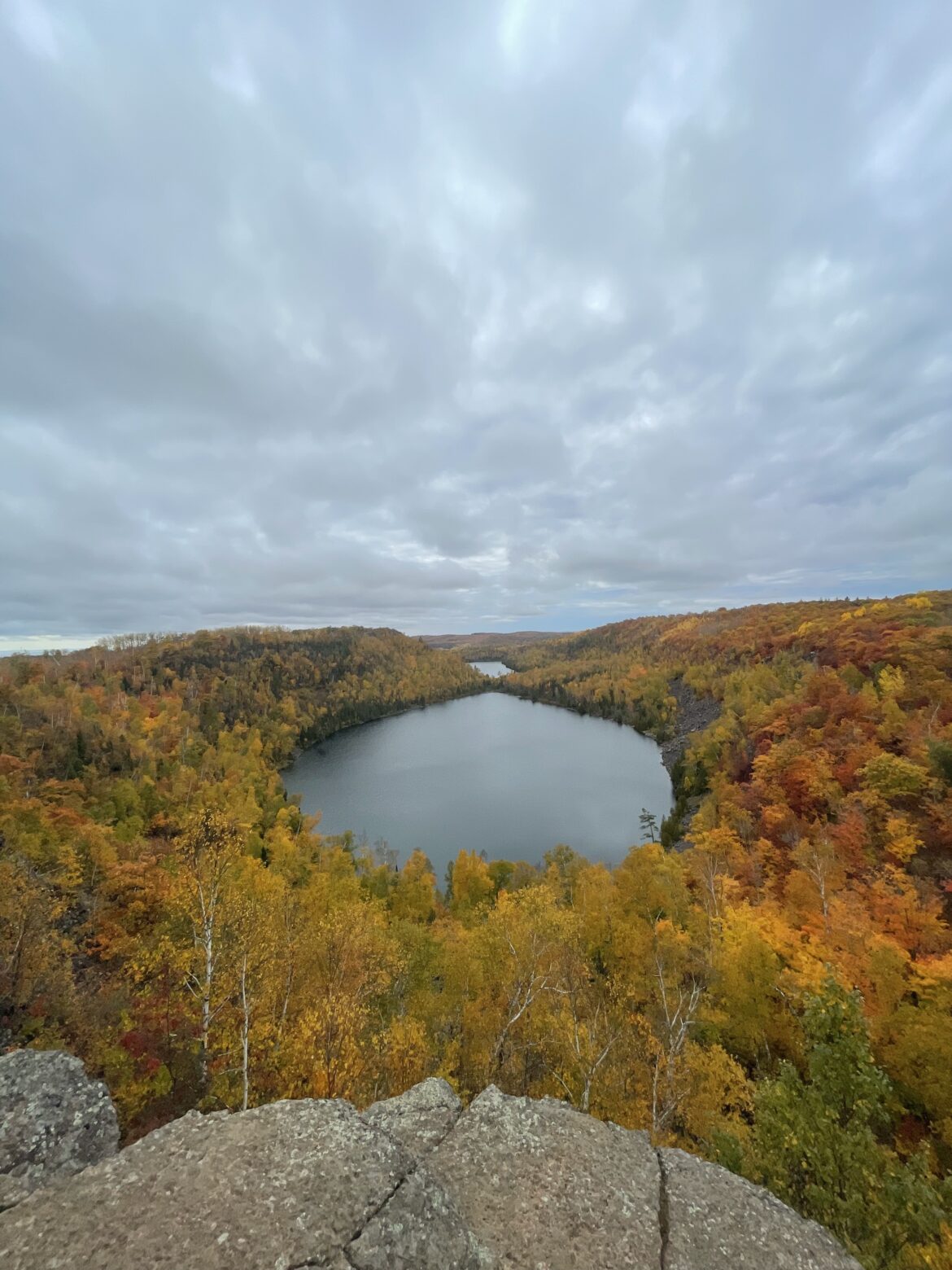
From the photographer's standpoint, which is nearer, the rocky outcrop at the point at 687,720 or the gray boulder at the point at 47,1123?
the gray boulder at the point at 47,1123

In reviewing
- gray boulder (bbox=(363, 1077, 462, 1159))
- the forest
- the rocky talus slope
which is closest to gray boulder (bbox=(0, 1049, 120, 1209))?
the rocky talus slope

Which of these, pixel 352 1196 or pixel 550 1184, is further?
pixel 550 1184

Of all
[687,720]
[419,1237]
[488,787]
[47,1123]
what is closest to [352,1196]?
[419,1237]

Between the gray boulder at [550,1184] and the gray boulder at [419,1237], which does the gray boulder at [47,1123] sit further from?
the gray boulder at [550,1184]

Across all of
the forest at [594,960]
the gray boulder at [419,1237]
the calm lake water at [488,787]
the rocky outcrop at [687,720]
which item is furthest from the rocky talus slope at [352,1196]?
the rocky outcrop at [687,720]

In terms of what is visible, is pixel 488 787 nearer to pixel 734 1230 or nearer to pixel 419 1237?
pixel 734 1230
